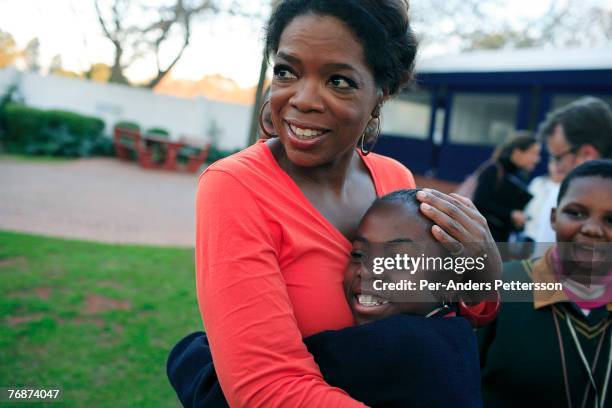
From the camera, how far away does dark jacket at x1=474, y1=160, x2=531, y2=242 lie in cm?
440

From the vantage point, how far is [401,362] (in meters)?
1.18

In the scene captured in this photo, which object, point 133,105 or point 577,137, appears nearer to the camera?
point 577,137

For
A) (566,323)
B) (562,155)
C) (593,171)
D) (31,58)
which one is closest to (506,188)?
(562,155)

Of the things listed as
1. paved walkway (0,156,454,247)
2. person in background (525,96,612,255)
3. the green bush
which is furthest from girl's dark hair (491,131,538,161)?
the green bush

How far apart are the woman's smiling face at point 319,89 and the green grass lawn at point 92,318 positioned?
2.56 m

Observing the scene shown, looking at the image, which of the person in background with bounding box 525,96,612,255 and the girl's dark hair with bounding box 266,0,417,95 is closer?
the girl's dark hair with bounding box 266,0,417,95

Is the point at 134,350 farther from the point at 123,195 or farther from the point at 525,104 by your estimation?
the point at 525,104

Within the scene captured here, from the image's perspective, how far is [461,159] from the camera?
479 inches

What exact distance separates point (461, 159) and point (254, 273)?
11.8 meters

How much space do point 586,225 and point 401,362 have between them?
2.95 feet

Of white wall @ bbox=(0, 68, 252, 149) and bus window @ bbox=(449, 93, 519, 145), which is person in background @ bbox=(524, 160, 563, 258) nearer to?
bus window @ bbox=(449, 93, 519, 145)

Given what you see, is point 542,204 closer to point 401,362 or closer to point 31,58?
point 401,362

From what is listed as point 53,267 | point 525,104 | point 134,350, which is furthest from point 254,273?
point 525,104

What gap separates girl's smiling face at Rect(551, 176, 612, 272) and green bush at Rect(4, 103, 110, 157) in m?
15.7
